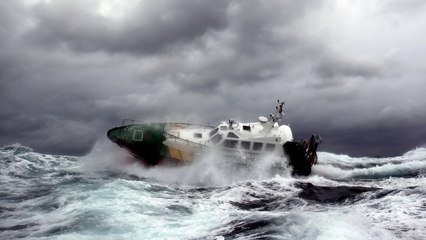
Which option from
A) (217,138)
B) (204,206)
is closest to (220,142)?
(217,138)

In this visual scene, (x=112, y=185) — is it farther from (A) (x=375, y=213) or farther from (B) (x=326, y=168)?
(B) (x=326, y=168)

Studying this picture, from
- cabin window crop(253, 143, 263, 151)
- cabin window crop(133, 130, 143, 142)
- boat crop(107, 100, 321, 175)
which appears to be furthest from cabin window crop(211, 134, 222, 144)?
cabin window crop(133, 130, 143, 142)

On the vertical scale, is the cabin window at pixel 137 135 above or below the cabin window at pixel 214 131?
below

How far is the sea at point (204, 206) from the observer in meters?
11.0

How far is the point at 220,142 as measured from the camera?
23750 millimetres

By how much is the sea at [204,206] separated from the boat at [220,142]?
2.08 ft

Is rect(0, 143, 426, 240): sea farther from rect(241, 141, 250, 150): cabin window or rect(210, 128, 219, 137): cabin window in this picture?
rect(210, 128, 219, 137): cabin window

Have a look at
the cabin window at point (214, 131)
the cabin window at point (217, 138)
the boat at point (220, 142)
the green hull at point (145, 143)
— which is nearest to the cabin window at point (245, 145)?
the boat at point (220, 142)

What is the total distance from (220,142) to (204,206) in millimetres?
8508

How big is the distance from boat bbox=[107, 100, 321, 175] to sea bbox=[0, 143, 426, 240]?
2.08 ft

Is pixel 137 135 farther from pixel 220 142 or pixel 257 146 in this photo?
pixel 257 146

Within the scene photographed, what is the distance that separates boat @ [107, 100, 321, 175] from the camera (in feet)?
77.9

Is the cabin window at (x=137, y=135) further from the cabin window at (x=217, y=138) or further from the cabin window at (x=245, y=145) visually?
the cabin window at (x=245, y=145)

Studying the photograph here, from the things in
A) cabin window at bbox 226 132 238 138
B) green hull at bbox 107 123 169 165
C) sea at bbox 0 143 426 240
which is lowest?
sea at bbox 0 143 426 240
